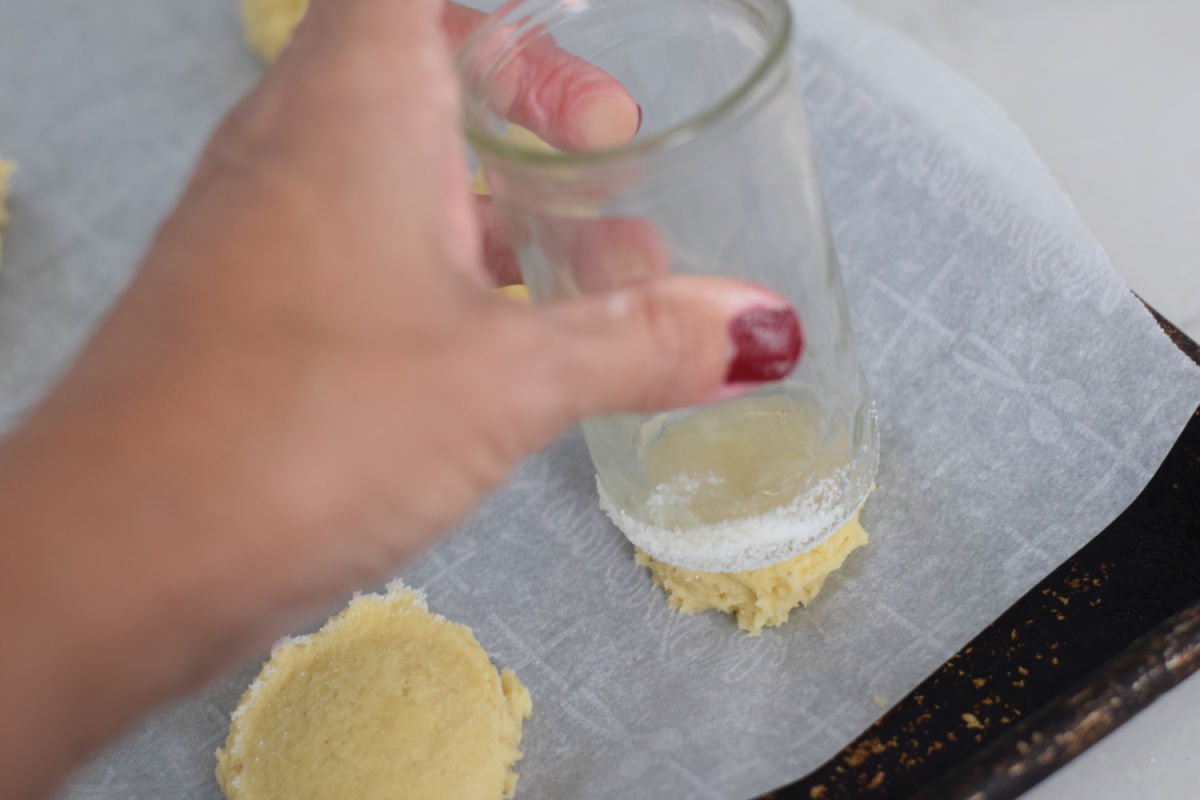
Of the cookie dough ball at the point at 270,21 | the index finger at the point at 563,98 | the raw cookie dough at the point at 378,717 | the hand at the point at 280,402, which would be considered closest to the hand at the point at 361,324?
the hand at the point at 280,402

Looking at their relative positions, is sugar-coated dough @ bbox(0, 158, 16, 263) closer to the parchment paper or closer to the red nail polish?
the parchment paper

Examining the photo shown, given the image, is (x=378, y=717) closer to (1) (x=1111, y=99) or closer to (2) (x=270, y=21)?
(2) (x=270, y=21)

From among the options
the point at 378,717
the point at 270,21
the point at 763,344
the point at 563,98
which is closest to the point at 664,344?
the point at 763,344

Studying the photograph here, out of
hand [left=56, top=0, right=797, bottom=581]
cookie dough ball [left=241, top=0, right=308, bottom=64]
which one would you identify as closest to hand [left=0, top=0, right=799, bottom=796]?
hand [left=56, top=0, right=797, bottom=581]

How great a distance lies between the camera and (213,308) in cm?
38

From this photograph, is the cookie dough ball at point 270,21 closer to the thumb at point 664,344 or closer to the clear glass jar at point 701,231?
the clear glass jar at point 701,231

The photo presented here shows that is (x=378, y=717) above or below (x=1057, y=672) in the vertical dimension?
below

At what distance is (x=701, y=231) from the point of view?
548 mm

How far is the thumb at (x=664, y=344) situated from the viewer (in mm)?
414

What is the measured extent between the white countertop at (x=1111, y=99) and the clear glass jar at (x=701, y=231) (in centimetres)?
44

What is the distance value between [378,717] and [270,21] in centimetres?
73

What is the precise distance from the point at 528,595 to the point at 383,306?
397mm

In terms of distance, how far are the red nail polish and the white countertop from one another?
585 millimetres

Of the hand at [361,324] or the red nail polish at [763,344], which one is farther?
the red nail polish at [763,344]
